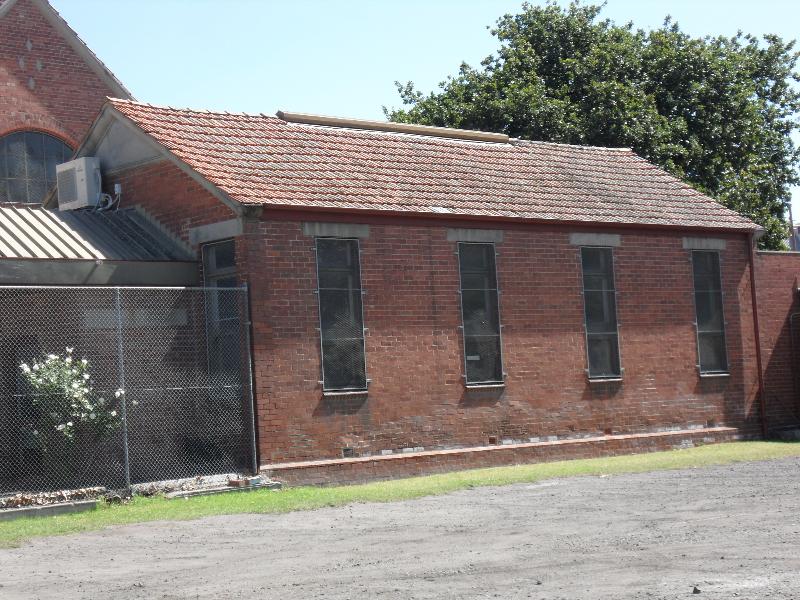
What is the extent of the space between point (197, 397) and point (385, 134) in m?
7.28

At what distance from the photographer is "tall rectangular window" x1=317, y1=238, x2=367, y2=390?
18.0 m

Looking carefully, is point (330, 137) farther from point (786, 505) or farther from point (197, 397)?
point (786, 505)

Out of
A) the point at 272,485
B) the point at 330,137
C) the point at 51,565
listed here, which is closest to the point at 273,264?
the point at 272,485

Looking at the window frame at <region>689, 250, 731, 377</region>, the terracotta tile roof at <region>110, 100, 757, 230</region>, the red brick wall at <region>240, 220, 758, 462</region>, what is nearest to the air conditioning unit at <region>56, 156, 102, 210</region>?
the terracotta tile roof at <region>110, 100, 757, 230</region>

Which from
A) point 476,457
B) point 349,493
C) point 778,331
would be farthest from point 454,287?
point 778,331

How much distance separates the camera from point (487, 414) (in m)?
19.7

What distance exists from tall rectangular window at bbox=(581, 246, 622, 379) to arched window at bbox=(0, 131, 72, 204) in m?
11.7

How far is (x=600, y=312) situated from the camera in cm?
2169

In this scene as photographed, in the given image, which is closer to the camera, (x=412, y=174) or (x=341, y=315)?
(x=341, y=315)

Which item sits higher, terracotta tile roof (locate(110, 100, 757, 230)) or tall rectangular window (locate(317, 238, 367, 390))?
terracotta tile roof (locate(110, 100, 757, 230))

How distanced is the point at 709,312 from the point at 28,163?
46.1ft

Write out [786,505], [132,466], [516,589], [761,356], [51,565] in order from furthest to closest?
[761,356]
[132,466]
[786,505]
[51,565]
[516,589]

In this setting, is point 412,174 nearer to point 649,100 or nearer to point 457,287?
point 457,287

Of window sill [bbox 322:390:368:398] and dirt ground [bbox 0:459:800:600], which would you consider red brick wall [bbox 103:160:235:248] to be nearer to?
window sill [bbox 322:390:368:398]
